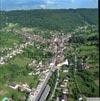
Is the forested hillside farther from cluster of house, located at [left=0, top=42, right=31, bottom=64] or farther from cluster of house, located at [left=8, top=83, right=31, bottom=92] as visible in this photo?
cluster of house, located at [left=8, top=83, right=31, bottom=92]

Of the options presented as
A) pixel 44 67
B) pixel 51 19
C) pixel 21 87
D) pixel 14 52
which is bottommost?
pixel 21 87

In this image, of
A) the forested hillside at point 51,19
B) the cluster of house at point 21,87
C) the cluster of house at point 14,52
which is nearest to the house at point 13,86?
the cluster of house at point 21,87

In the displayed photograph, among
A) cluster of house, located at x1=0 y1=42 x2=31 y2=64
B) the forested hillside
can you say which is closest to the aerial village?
cluster of house, located at x1=0 y1=42 x2=31 y2=64

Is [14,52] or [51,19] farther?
[51,19]

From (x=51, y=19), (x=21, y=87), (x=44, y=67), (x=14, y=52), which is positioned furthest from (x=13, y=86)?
(x=51, y=19)

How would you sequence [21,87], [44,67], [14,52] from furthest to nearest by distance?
[14,52]
[44,67]
[21,87]

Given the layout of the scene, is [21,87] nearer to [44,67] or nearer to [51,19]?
[44,67]

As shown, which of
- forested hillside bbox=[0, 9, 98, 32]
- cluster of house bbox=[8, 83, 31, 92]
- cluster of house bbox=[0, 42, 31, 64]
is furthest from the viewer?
forested hillside bbox=[0, 9, 98, 32]

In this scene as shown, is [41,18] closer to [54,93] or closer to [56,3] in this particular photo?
[56,3]

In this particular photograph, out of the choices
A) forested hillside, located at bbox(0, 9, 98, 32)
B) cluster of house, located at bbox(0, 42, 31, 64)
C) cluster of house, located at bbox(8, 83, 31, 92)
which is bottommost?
cluster of house, located at bbox(8, 83, 31, 92)
